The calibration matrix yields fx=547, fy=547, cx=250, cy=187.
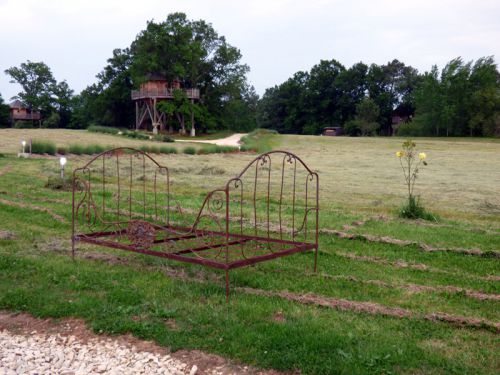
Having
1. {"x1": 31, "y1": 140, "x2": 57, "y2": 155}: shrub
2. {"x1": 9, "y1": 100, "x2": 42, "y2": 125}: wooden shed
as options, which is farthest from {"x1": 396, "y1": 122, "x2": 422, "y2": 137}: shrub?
{"x1": 31, "y1": 140, "x2": 57, "y2": 155}: shrub

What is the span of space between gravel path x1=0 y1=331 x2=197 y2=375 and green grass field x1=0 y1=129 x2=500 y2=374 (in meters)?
0.29

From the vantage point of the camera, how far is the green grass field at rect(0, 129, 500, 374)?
4.71 meters

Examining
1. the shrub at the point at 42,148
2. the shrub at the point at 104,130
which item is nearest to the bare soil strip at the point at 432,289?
the shrub at the point at 42,148

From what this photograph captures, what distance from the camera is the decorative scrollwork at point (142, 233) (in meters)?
7.11

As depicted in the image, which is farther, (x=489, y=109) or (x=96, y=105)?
(x=96, y=105)

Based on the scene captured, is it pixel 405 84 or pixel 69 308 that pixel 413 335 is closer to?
pixel 69 308

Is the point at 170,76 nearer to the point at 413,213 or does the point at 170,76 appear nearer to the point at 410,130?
the point at 410,130

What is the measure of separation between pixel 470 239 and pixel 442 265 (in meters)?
2.10

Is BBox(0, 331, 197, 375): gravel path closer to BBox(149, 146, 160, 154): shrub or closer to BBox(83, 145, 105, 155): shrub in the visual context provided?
BBox(83, 145, 105, 155): shrub

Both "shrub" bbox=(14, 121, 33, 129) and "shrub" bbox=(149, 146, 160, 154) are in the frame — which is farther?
"shrub" bbox=(14, 121, 33, 129)

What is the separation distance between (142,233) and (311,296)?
2.41 m

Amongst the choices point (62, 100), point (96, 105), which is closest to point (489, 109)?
point (96, 105)

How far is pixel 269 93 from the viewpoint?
10919 centimetres

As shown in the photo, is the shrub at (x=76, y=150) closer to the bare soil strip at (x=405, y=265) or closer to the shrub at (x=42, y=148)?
the shrub at (x=42, y=148)
